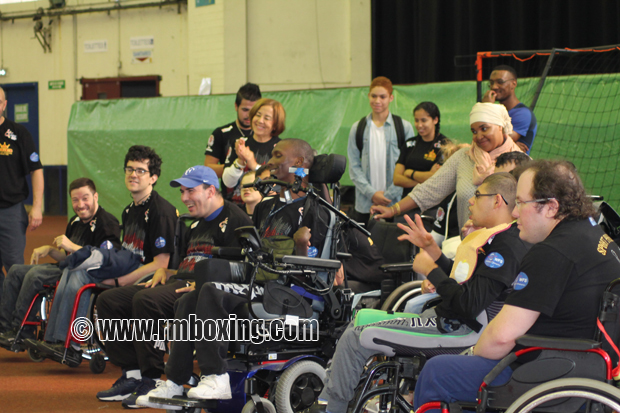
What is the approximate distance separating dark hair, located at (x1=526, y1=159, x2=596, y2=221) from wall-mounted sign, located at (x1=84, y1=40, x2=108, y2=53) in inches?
457

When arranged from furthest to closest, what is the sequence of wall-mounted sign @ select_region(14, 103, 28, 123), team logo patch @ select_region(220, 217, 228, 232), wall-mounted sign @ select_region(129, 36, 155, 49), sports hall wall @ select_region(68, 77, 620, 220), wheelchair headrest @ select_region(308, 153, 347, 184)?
wall-mounted sign @ select_region(14, 103, 28, 123) → wall-mounted sign @ select_region(129, 36, 155, 49) → sports hall wall @ select_region(68, 77, 620, 220) → team logo patch @ select_region(220, 217, 228, 232) → wheelchair headrest @ select_region(308, 153, 347, 184)

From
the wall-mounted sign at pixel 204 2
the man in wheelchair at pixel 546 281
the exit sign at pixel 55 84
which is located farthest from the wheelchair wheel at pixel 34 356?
the exit sign at pixel 55 84

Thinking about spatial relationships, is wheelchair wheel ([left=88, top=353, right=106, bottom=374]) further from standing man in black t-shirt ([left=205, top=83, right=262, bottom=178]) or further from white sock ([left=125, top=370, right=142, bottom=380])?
standing man in black t-shirt ([left=205, top=83, right=262, bottom=178])

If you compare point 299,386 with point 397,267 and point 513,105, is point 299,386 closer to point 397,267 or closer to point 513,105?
point 397,267

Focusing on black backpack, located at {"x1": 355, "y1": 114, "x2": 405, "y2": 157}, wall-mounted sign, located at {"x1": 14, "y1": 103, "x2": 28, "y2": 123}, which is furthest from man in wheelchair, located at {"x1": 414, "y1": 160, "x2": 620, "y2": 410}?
wall-mounted sign, located at {"x1": 14, "y1": 103, "x2": 28, "y2": 123}

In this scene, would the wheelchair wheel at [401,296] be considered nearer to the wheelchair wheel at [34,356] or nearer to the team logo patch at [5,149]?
the wheelchair wheel at [34,356]

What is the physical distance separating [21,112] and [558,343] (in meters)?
13.2

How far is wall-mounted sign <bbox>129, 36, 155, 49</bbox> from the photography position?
11797mm

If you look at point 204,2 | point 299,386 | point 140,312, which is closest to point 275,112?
point 140,312

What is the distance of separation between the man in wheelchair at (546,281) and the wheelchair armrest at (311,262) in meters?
0.80

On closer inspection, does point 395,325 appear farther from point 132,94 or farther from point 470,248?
point 132,94

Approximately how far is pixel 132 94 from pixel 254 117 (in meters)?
8.82

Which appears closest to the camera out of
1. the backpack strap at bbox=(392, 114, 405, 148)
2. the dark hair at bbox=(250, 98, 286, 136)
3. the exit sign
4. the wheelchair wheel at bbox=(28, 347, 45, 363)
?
the dark hair at bbox=(250, 98, 286, 136)

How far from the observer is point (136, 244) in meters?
3.74
